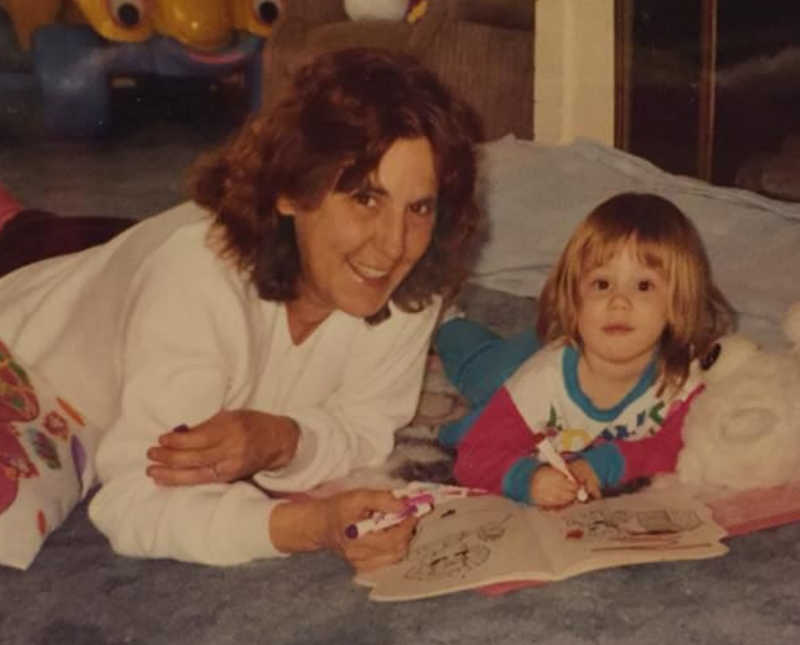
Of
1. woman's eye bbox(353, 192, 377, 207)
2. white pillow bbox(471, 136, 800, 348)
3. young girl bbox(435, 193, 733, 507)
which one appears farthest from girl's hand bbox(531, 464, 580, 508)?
white pillow bbox(471, 136, 800, 348)

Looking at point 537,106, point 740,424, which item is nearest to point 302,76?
point 740,424

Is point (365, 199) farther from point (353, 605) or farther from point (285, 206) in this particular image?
point (353, 605)

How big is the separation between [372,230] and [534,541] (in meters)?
0.24

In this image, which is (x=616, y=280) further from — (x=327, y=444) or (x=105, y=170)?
(x=105, y=170)

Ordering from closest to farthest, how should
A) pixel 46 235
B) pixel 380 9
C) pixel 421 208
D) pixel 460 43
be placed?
pixel 421 208, pixel 46 235, pixel 460 43, pixel 380 9

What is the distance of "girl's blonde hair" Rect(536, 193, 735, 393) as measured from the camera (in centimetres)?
95

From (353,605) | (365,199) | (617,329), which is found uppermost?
(365,199)

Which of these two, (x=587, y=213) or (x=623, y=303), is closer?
(x=623, y=303)

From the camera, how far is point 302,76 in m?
0.94

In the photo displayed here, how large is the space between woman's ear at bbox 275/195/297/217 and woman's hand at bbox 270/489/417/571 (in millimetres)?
212

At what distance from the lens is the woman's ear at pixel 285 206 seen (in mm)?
948

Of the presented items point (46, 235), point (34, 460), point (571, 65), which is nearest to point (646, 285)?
point (34, 460)

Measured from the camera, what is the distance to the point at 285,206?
0.95 m

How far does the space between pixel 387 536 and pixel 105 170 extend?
34.6 inches
